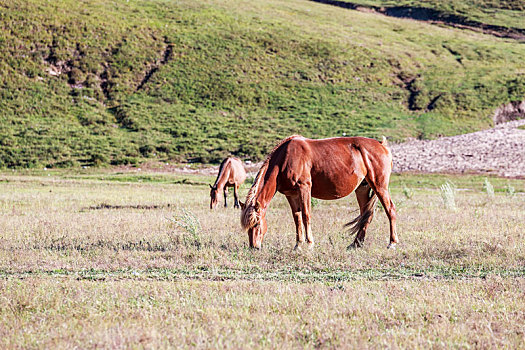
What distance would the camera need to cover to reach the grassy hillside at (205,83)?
49.1 meters

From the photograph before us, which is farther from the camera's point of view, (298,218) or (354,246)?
(354,246)

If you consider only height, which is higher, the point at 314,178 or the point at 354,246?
the point at 314,178

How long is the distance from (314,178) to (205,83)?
55.7 metres

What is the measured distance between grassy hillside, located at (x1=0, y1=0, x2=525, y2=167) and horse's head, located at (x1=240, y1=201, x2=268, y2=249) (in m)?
32.8

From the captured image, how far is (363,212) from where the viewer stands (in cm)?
1154

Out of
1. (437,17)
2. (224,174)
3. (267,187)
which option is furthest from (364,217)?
(437,17)

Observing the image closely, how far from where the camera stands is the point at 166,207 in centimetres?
1881

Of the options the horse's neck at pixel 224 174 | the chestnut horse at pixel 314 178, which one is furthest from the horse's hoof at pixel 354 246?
the horse's neck at pixel 224 174

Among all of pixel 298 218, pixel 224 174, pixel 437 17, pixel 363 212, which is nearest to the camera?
pixel 298 218

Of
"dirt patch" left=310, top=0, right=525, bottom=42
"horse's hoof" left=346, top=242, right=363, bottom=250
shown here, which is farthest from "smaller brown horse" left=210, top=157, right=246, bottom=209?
"dirt patch" left=310, top=0, right=525, bottom=42

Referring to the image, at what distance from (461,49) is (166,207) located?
277 ft

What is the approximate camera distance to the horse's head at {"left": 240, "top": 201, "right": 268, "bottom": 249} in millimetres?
9805

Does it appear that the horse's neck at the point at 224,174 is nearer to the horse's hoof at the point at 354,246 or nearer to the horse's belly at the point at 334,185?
the horse's belly at the point at 334,185

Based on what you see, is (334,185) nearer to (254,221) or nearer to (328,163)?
(328,163)
